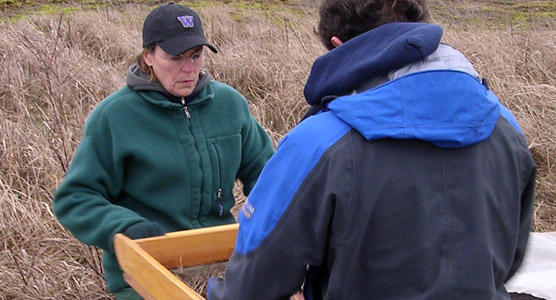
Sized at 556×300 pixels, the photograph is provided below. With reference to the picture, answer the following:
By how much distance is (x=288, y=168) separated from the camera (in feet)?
4.83

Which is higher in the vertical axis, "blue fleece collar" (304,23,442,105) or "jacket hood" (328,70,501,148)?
"blue fleece collar" (304,23,442,105)

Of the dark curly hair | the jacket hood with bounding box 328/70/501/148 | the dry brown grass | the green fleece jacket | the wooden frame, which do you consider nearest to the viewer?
the jacket hood with bounding box 328/70/501/148

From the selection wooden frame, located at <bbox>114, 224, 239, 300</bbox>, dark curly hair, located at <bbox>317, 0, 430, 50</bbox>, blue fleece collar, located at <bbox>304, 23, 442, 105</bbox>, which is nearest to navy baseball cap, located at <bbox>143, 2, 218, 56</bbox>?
wooden frame, located at <bbox>114, 224, 239, 300</bbox>

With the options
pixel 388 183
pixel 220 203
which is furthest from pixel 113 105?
pixel 388 183

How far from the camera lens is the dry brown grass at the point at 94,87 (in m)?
3.87

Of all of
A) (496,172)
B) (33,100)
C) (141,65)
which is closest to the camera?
(496,172)

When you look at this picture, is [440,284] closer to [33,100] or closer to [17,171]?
[17,171]

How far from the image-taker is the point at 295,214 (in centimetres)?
147

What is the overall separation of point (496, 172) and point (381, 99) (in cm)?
32

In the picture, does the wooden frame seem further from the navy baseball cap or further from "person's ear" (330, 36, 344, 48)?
"person's ear" (330, 36, 344, 48)

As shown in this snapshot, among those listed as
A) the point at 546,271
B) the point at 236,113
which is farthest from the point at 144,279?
the point at 546,271

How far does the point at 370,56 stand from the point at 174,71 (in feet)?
3.52

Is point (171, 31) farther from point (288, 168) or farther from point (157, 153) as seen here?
point (288, 168)

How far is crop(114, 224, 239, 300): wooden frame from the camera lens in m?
2.02
